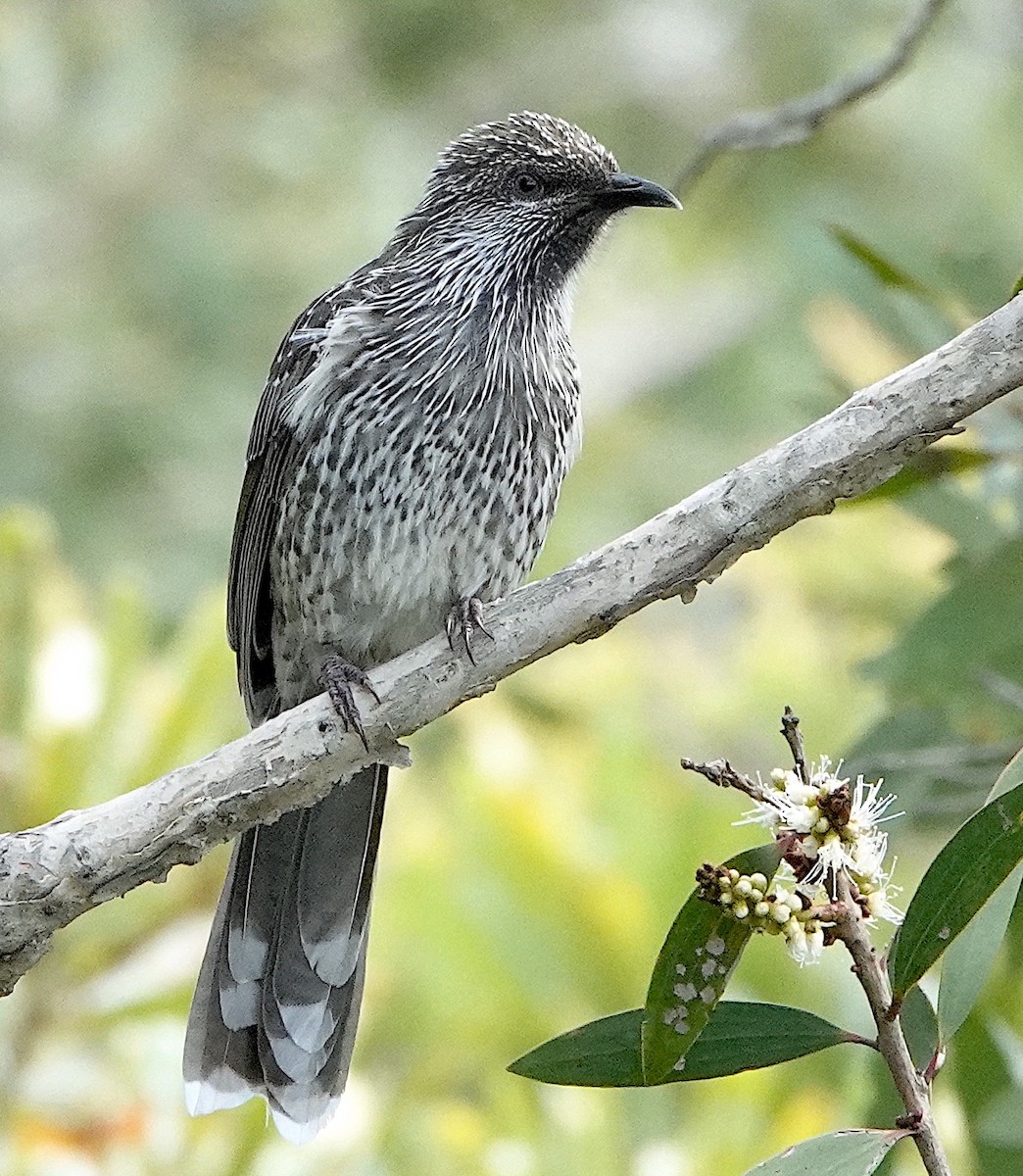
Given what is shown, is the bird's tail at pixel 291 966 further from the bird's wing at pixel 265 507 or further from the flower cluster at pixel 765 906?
the flower cluster at pixel 765 906

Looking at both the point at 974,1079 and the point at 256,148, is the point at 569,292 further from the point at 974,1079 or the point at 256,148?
the point at 256,148

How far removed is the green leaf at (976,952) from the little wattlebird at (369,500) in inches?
52.7

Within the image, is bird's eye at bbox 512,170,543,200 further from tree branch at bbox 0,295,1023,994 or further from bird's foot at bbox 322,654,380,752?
tree branch at bbox 0,295,1023,994

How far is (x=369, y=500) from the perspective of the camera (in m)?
3.48

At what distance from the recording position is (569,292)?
383 centimetres

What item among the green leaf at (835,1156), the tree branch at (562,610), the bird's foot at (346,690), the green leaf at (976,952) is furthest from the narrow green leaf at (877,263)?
the green leaf at (835,1156)

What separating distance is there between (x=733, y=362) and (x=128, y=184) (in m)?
3.43

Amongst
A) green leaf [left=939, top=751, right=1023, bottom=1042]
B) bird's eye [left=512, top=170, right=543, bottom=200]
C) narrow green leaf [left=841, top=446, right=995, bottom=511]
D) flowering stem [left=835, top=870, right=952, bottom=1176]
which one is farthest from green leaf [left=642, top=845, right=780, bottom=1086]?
bird's eye [left=512, top=170, right=543, bottom=200]

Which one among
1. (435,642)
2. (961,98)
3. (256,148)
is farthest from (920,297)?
(256,148)

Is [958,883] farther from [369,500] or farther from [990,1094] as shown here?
[369,500]

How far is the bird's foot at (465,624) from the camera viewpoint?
280 cm

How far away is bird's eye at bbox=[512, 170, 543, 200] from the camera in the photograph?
3873 millimetres

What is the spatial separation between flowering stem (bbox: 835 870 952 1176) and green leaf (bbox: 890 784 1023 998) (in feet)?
0.23

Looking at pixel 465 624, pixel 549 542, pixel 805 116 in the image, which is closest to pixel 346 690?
pixel 465 624
